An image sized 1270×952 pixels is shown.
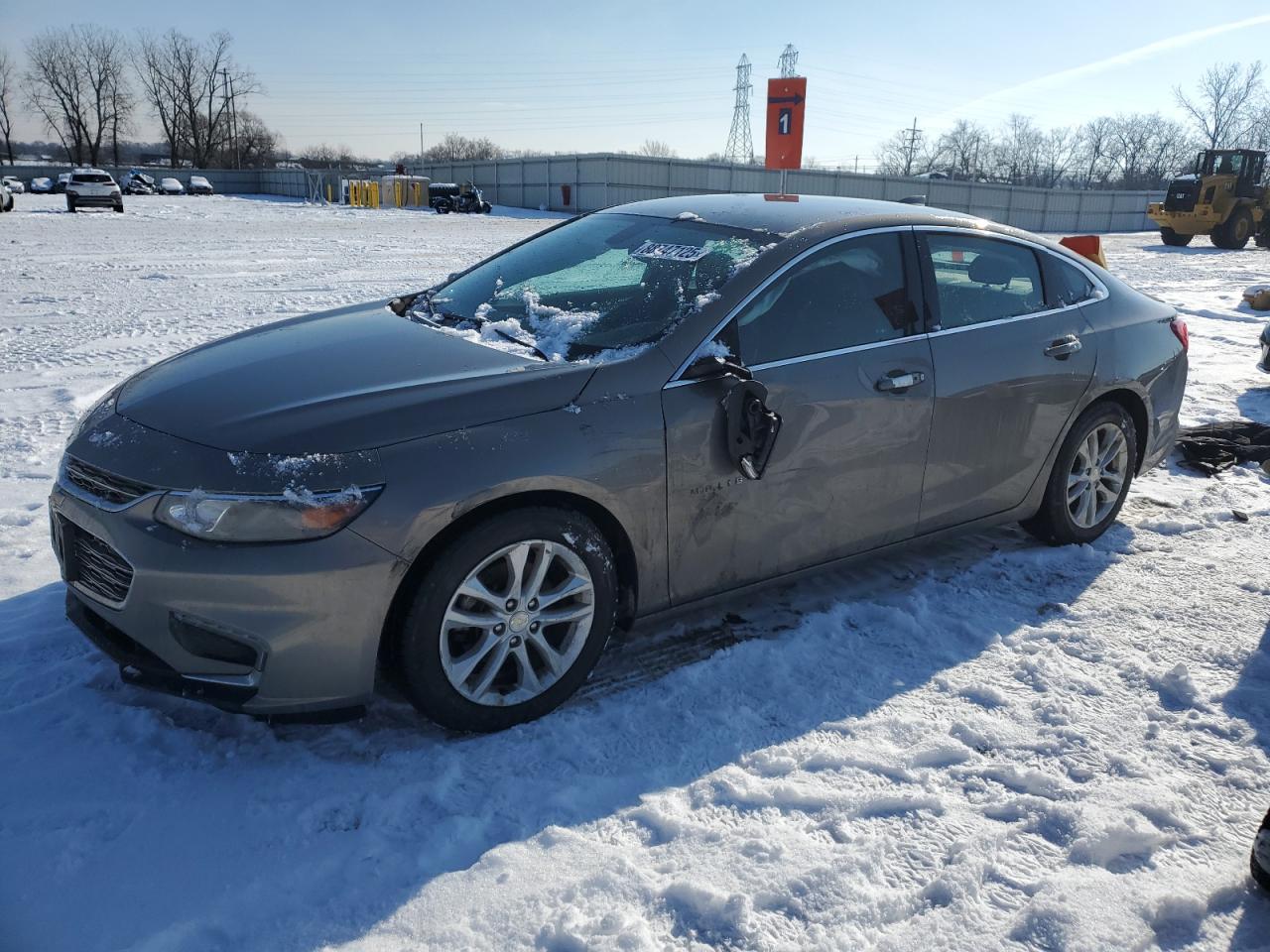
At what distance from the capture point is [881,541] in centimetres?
374

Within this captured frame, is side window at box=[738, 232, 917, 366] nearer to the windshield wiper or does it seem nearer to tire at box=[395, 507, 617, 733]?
the windshield wiper

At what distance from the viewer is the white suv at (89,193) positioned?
32.8m

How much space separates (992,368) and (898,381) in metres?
0.58

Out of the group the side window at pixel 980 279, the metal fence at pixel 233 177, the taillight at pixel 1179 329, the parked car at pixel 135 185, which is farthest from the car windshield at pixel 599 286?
the metal fence at pixel 233 177

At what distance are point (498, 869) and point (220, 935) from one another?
2.12 ft

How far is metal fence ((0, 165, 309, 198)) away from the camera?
64.6 m

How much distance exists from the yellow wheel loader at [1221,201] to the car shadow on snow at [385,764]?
98.1 feet

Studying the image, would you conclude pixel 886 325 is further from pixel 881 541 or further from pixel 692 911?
pixel 692 911

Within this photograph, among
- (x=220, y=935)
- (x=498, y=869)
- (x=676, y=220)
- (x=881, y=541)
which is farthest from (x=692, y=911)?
(x=676, y=220)

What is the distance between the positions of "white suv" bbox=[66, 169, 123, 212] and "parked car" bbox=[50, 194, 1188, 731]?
3521 cm

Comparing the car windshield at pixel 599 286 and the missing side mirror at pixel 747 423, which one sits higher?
the car windshield at pixel 599 286

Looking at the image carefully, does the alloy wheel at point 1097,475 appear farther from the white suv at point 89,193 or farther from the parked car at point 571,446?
the white suv at point 89,193

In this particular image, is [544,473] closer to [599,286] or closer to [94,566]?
[599,286]

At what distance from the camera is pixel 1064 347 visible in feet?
13.6
